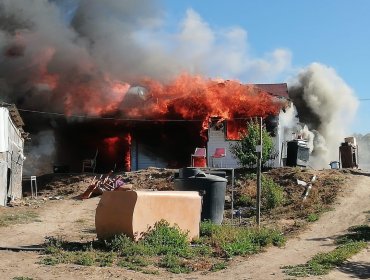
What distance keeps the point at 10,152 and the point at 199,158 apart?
11793mm

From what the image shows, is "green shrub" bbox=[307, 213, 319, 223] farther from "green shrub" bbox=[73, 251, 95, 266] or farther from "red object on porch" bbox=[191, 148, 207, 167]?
"red object on porch" bbox=[191, 148, 207, 167]

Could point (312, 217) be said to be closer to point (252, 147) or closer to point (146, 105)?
point (252, 147)

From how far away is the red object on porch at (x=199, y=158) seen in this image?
31236 millimetres

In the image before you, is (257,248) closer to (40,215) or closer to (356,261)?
(356,261)

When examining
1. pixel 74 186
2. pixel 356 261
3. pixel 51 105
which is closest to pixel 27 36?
pixel 51 105

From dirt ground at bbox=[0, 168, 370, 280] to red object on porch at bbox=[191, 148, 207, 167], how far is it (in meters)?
8.47

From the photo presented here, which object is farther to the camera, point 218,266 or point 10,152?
point 10,152

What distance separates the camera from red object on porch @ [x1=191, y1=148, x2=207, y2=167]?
102ft

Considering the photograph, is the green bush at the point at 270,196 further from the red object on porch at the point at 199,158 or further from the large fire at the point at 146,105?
the large fire at the point at 146,105

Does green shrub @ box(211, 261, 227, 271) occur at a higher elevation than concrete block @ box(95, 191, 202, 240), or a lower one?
lower

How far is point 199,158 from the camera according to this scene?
105 ft

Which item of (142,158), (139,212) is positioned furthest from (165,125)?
(139,212)

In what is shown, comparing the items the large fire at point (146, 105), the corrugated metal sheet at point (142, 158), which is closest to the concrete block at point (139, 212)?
the large fire at point (146, 105)

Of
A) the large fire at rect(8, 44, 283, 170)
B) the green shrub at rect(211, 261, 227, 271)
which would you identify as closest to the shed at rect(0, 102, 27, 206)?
the large fire at rect(8, 44, 283, 170)
